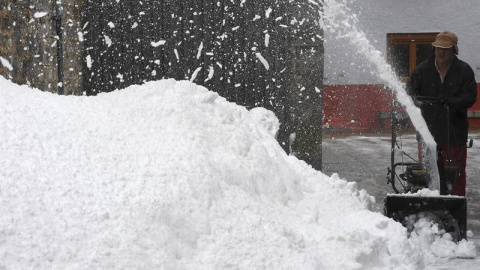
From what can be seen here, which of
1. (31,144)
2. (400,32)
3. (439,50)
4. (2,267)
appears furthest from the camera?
(400,32)

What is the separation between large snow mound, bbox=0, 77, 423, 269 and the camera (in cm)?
242

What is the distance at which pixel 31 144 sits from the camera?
2912mm

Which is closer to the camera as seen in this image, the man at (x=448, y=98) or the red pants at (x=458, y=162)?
the man at (x=448, y=98)

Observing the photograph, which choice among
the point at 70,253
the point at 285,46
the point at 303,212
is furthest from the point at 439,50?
the point at 70,253

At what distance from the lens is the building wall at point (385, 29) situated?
14414 mm

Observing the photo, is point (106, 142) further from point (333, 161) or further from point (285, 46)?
point (333, 161)

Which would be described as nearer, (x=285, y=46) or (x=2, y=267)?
(x=2, y=267)

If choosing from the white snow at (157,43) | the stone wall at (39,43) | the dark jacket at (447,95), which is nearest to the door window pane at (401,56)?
the dark jacket at (447,95)

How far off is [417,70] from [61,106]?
3271mm

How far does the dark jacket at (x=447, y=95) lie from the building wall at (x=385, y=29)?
880 centimetres

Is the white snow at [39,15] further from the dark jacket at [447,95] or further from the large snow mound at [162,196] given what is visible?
the dark jacket at [447,95]

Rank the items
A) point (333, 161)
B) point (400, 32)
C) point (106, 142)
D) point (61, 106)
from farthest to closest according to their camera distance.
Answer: point (400, 32)
point (333, 161)
point (61, 106)
point (106, 142)

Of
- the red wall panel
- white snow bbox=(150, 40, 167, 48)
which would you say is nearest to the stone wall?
white snow bbox=(150, 40, 167, 48)

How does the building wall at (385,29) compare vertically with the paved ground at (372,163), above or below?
above
